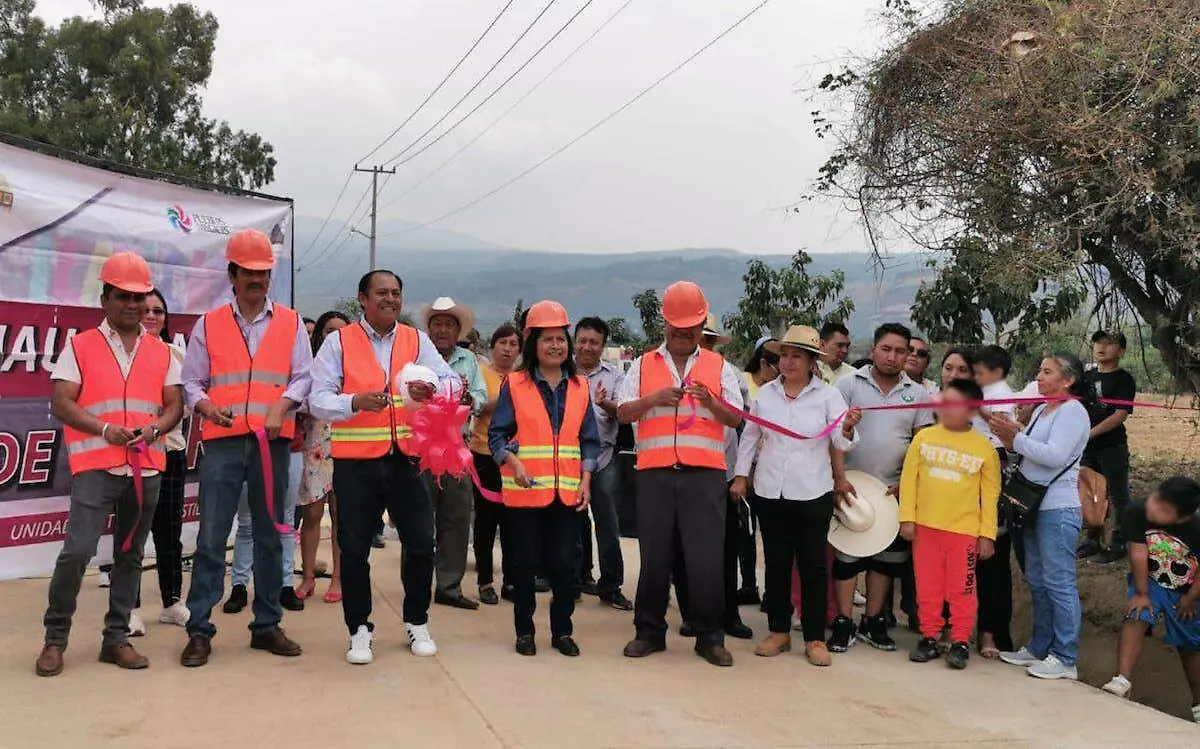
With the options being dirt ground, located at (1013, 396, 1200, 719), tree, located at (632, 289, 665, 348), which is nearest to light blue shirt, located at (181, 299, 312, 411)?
dirt ground, located at (1013, 396, 1200, 719)

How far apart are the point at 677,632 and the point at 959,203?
3783mm

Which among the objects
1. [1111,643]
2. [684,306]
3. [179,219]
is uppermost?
[179,219]

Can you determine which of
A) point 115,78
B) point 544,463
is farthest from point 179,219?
point 115,78

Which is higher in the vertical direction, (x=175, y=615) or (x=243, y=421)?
(x=243, y=421)

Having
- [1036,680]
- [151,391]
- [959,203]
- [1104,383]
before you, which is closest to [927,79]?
[959,203]

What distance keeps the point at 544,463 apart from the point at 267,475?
4.73 ft

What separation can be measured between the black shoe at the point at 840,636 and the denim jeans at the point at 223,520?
3.18 m

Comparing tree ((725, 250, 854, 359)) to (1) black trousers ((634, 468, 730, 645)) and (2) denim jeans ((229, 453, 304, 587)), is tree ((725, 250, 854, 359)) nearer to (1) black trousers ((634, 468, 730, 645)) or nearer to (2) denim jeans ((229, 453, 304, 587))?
(1) black trousers ((634, 468, 730, 645))

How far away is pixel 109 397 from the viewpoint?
4.68 m

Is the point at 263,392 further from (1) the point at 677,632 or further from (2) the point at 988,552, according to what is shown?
(2) the point at 988,552

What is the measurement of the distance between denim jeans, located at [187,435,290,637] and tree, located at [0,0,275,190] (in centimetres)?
2642

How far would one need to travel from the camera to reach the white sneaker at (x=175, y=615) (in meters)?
5.65

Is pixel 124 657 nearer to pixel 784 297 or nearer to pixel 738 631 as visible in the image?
pixel 738 631

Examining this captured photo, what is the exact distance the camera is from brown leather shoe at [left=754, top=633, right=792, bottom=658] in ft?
18.1
